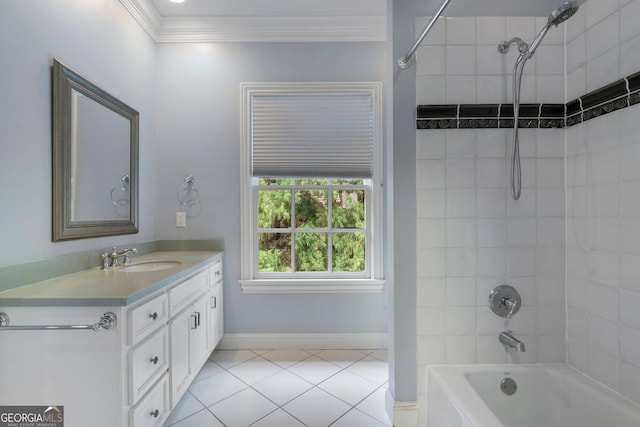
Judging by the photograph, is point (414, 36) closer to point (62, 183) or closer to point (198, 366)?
point (62, 183)

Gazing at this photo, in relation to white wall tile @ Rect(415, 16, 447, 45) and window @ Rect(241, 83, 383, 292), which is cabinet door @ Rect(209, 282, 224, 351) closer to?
window @ Rect(241, 83, 383, 292)

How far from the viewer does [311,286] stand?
2.38 m

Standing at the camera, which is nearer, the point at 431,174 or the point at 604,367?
the point at 604,367

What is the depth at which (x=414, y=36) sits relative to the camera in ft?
4.86

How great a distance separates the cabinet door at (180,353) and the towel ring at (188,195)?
100 centimetres

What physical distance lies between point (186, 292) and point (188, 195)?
39.8 inches

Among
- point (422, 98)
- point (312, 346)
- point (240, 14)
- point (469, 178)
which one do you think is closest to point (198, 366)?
point (312, 346)

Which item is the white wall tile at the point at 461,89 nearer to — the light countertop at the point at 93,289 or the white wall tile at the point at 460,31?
the white wall tile at the point at 460,31

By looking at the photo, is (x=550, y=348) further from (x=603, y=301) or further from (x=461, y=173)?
(x=461, y=173)

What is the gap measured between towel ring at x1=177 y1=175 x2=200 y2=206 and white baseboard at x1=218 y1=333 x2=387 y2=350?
45.3 inches

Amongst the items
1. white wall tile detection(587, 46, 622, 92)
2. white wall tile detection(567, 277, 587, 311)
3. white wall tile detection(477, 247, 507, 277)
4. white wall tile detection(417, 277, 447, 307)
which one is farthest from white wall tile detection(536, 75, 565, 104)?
white wall tile detection(417, 277, 447, 307)

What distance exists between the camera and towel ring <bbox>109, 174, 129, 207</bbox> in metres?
1.85

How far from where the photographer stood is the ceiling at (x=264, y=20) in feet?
7.14

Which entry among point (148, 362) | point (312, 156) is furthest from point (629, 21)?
point (148, 362)
